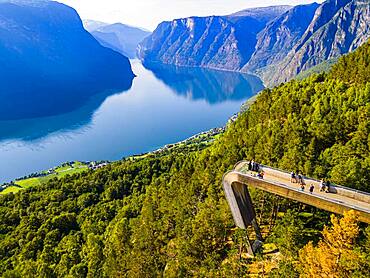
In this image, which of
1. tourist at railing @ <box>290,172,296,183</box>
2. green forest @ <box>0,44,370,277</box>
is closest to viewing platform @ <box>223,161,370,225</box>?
tourist at railing @ <box>290,172,296,183</box>

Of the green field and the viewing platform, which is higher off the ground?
the viewing platform

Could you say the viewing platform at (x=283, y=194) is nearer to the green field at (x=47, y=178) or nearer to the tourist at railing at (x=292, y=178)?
the tourist at railing at (x=292, y=178)

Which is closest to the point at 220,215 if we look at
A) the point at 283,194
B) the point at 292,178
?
the point at 283,194

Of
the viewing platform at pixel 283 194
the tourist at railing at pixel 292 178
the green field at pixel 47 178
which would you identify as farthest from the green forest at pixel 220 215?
the green field at pixel 47 178

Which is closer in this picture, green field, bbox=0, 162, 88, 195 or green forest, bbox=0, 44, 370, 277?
green forest, bbox=0, 44, 370, 277

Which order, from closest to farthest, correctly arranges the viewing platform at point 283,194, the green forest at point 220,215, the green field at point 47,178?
the viewing platform at point 283,194, the green forest at point 220,215, the green field at point 47,178

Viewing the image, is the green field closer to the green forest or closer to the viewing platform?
the green forest

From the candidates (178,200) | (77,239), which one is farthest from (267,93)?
(77,239)
